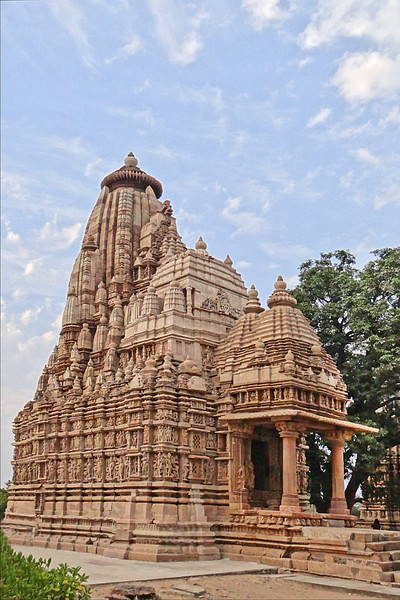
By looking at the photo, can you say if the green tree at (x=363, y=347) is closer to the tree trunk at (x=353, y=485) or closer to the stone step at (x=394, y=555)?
the tree trunk at (x=353, y=485)

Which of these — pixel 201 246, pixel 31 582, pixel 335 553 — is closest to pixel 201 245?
pixel 201 246

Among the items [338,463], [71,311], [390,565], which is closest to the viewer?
[390,565]

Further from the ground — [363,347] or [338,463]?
[363,347]

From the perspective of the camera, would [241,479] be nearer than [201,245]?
Yes

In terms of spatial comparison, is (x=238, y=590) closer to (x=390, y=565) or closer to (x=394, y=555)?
(x=390, y=565)

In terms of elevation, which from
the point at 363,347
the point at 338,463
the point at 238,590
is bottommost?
the point at 238,590

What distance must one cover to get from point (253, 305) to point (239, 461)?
5.90 m

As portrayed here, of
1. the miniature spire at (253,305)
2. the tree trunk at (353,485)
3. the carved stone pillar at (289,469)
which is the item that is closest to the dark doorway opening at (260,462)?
the carved stone pillar at (289,469)

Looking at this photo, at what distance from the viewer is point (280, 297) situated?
2127cm

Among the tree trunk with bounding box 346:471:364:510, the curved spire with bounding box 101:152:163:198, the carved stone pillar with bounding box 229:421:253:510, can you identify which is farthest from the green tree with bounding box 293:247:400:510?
the curved spire with bounding box 101:152:163:198

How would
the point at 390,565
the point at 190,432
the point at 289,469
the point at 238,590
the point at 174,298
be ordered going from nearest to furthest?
the point at 238,590 < the point at 390,565 < the point at 289,469 < the point at 190,432 < the point at 174,298

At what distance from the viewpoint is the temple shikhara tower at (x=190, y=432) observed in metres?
17.8

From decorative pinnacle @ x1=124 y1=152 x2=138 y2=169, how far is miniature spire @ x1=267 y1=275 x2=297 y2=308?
48.1 ft

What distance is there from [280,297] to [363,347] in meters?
6.64
